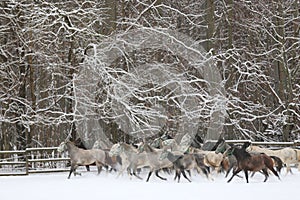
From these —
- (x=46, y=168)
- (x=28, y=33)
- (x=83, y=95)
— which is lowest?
(x=46, y=168)

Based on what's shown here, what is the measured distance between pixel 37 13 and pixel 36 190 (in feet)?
25.7

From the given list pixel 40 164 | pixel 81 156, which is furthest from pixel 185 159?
pixel 40 164

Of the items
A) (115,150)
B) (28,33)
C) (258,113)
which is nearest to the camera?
(115,150)

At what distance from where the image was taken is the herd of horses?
34.8 feet

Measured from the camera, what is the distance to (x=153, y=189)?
9469 mm

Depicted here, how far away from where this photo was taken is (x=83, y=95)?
1516 centimetres

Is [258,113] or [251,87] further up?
[251,87]

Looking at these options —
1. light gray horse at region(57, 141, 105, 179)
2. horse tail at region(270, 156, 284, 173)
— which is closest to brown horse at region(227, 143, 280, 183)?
horse tail at region(270, 156, 284, 173)

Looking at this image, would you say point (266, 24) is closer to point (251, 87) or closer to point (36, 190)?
point (251, 87)

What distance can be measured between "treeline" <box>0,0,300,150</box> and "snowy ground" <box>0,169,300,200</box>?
12.8 feet

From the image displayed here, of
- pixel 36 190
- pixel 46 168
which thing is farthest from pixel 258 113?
pixel 36 190

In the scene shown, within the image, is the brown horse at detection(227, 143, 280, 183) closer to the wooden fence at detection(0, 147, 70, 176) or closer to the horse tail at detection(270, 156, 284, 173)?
the horse tail at detection(270, 156, 284, 173)

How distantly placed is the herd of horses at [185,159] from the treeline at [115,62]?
2.22 meters

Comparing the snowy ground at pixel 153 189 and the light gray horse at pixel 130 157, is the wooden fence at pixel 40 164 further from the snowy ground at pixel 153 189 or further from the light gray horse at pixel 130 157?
the light gray horse at pixel 130 157
